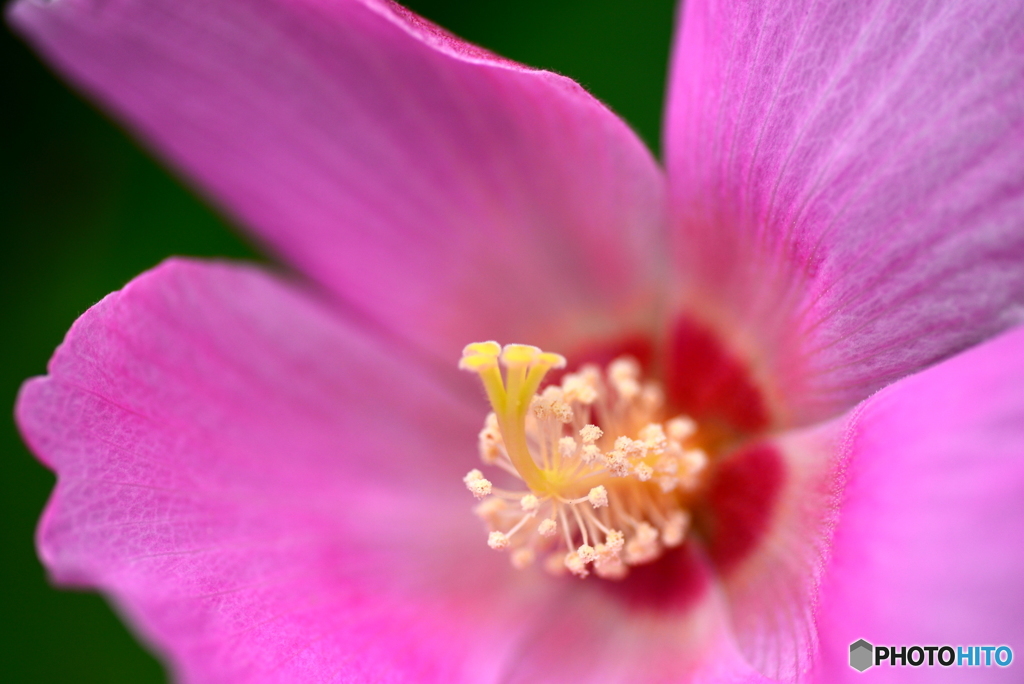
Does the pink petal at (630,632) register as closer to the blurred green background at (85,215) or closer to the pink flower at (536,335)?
the pink flower at (536,335)

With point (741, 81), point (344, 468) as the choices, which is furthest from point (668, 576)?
point (741, 81)

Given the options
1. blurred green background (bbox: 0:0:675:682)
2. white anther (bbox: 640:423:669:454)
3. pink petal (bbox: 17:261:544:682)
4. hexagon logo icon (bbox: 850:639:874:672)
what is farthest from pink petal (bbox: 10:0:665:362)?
hexagon logo icon (bbox: 850:639:874:672)

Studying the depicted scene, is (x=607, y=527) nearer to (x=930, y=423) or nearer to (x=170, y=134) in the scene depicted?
(x=930, y=423)

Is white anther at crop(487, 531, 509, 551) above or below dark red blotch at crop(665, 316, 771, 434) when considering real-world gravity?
below

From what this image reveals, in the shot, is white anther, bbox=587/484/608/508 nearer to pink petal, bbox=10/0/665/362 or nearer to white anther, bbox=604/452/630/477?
white anther, bbox=604/452/630/477

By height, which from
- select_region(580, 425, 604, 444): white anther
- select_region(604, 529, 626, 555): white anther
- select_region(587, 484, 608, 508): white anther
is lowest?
select_region(604, 529, 626, 555): white anther

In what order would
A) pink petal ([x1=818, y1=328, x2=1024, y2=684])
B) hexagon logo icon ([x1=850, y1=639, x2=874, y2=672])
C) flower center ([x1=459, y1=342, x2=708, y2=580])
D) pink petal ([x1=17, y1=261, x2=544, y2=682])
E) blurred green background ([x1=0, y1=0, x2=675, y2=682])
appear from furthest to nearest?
blurred green background ([x1=0, y1=0, x2=675, y2=682]) < flower center ([x1=459, y1=342, x2=708, y2=580]) < pink petal ([x1=17, y1=261, x2=544, y2=682]) < hexagon logo icon ([x1=850, y1=639, x2=874, y2=672]) < pink petal ([x1=818, y1=328, x2=1024, y2=684])

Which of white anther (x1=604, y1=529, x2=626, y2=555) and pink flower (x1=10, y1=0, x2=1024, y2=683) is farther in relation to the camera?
white anther (x1=604, y1=529, x2=626, y2=555)
